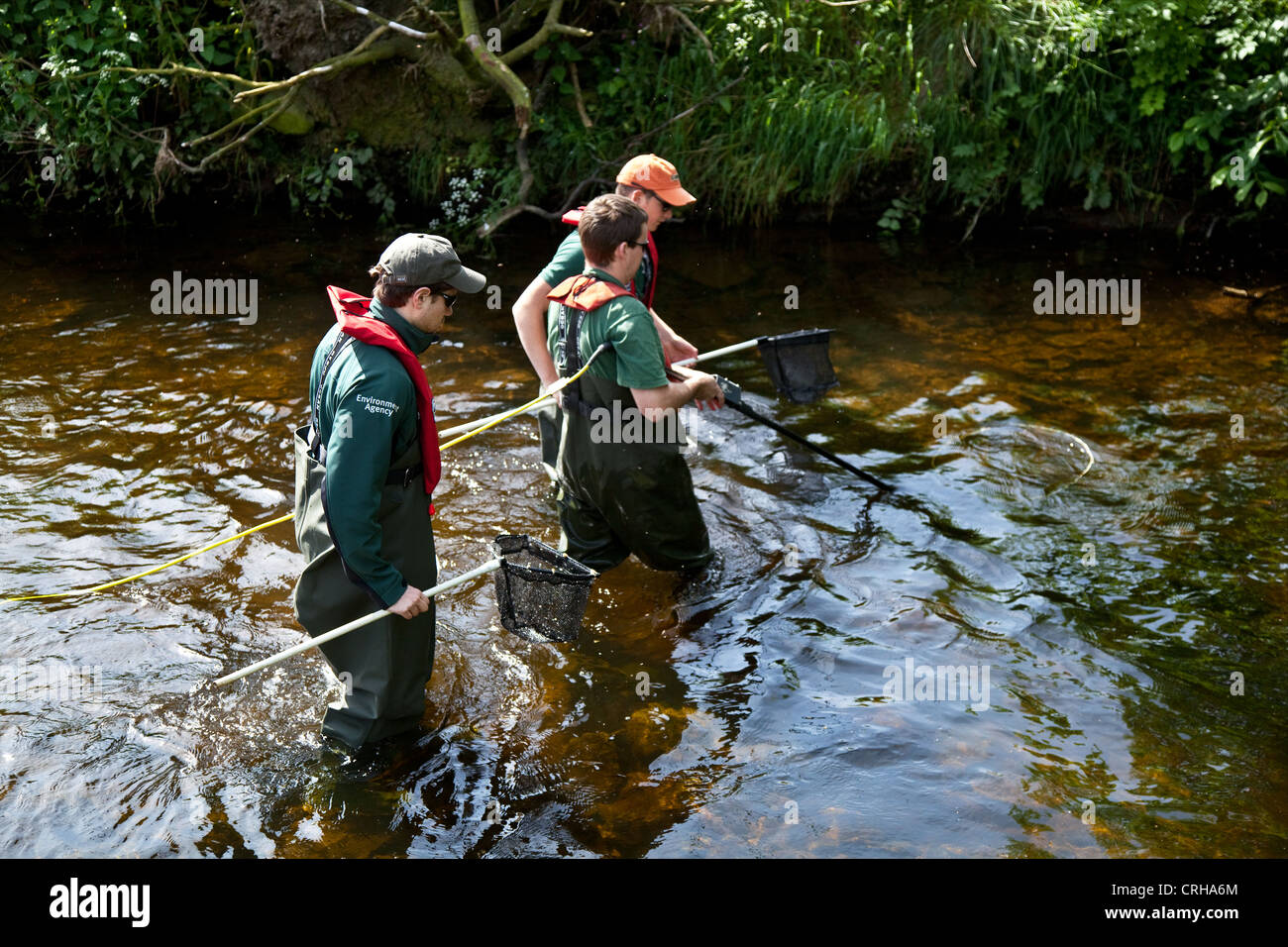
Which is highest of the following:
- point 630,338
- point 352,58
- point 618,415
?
point 352,58

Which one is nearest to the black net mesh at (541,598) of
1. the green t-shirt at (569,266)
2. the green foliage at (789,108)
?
the green t-shirt at (569,266)

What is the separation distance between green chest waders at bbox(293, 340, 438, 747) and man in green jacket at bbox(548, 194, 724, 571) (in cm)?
115

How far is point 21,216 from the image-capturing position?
1150cm

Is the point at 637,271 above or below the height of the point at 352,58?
below

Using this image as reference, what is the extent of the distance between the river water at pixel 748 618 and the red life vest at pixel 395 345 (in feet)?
3.92

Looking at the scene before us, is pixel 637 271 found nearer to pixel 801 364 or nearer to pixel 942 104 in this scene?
pixel 801 364

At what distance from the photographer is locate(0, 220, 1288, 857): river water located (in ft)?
13.3

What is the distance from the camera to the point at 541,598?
3971 millimetres

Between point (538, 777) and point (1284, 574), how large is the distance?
3.87 meters

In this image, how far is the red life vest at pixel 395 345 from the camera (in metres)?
3.49

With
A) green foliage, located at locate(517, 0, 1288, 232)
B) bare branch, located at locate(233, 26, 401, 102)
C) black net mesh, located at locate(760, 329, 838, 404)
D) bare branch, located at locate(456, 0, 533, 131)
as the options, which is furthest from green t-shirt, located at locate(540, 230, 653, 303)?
bare branch, located at locate(233, 26, 401, 102)

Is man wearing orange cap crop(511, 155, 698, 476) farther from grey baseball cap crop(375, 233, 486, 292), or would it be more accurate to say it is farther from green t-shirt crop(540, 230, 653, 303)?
grey baseball cap crop(375, 233, 486, 292)

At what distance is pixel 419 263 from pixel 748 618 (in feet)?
8.48

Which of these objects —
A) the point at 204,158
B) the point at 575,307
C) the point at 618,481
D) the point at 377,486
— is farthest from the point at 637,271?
the point at 204,158
